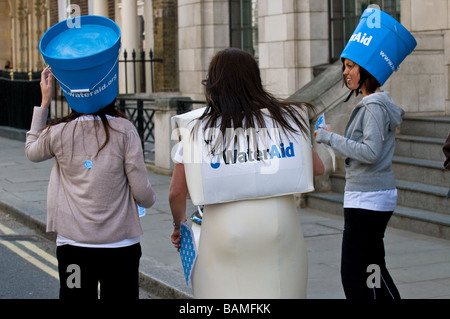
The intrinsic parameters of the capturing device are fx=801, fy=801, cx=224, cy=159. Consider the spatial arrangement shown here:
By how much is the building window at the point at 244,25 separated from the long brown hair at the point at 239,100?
1254 cm

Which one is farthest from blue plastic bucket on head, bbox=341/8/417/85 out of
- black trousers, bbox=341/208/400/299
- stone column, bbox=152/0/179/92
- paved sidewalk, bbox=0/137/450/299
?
stone column, bbox=152/0/179/92

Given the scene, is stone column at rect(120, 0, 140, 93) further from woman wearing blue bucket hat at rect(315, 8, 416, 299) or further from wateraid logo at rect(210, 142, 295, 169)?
wateraid logo at rect(210, 142, 295, 169)

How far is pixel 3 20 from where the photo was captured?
→ 134ft

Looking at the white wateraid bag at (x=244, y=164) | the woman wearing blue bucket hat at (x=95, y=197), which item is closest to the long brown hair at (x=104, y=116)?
the woman wearing blue bucket hat at (x=95, y=197)

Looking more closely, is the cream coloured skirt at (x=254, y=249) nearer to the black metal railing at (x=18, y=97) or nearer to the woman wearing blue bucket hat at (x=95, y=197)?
the woman wearing blue bucket hat at (x=95, y=197)

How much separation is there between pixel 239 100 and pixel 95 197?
938mm

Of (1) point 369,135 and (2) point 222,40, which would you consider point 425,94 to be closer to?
(1) point 369,135

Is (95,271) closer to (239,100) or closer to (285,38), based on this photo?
(239,100)

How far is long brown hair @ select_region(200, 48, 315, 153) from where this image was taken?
12.2 feet

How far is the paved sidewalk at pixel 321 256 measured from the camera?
6527mm

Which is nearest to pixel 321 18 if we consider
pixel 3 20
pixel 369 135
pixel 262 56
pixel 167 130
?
pixel 262 56

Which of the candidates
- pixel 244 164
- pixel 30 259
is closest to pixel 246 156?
pixel 244 164

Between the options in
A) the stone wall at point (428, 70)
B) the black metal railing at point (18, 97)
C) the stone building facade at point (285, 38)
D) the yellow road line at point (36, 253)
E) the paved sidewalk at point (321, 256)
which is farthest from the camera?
the black metal railing at point (18, 97)
